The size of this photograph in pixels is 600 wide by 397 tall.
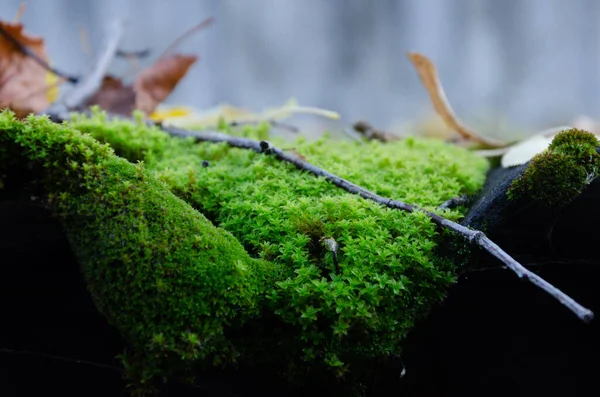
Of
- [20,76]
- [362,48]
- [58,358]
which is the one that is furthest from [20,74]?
[362,48]

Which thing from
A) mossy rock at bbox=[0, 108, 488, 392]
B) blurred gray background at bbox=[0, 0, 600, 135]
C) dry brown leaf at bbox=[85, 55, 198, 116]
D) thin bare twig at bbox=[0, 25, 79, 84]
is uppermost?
blurred gray background at bbox=[0, 0, 600, 135]

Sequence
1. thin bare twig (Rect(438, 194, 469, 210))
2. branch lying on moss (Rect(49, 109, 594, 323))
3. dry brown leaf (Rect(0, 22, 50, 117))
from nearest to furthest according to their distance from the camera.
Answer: branch lying on moss (Rect(49, 109, 594, 323))
thin bare twig (Rect(438, 194, 469, 210))
dry brown leaf (Rect(0, 22, 50, 117))

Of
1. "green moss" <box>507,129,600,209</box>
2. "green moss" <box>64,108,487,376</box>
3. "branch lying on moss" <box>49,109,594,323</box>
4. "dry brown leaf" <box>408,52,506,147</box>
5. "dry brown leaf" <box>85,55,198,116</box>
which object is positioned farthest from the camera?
"dry brown leaf" <box>85,55,198,116</box>

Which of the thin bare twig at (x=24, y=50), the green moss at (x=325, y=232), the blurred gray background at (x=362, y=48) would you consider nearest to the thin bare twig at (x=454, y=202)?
the green moss at (x=325, y=232)

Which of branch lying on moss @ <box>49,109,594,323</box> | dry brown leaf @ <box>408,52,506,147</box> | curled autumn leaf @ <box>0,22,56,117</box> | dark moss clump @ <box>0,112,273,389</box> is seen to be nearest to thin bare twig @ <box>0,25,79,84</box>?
curled autumn leaf @ <box>0,22,56,117</box>

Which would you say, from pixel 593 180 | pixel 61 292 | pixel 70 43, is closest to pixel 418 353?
pixel 593 180

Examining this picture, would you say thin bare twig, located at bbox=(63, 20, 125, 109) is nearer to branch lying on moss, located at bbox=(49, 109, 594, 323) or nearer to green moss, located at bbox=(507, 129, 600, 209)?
branch lying on moss, located at bbox=(49, 109, 594, 323)

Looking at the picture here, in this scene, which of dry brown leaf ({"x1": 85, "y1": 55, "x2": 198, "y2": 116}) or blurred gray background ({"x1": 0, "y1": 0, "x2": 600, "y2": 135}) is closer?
dry brown leaf ({"x1": 85, "y1": 55, "x2": 198, "y2": 116})
